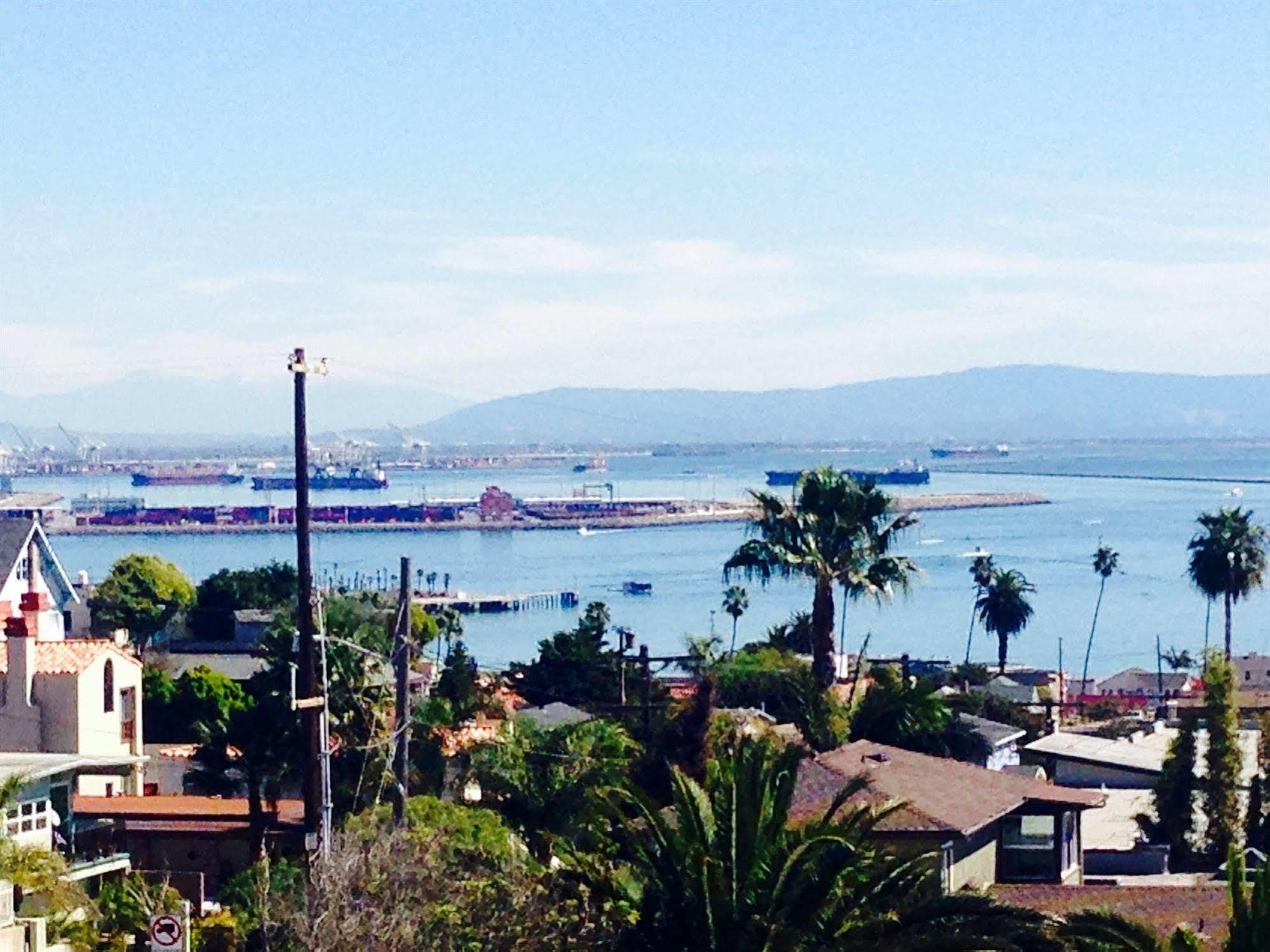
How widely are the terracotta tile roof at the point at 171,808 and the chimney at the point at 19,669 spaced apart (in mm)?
1366

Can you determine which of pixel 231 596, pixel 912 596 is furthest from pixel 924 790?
pixel 912 596

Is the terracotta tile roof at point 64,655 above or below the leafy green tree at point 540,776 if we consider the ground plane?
above

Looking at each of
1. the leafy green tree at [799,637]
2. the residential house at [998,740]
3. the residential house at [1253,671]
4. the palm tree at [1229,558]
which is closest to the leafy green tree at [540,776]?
the residential house at [998,740]

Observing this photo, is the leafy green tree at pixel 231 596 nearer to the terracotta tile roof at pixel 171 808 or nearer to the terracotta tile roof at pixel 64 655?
the terracotta tile roof at pixel 171 808

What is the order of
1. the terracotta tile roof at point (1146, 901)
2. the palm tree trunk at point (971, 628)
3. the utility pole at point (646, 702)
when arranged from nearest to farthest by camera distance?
the terracotta tile roof at point (1146, 901) < the utility pole at point (646, 702) < the palm tree trunk at point (971, 628)

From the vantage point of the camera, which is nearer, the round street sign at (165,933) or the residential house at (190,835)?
the round street sign at (165,933)

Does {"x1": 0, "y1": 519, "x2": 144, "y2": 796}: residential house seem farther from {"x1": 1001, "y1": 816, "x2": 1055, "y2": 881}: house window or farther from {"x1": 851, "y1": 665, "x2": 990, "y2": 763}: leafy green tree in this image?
{"x1": 851, "y1": 665, "x2": 990, "y2": 763}: leafy green tree

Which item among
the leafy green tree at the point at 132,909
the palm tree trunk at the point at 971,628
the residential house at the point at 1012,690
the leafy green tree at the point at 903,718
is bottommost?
the palm tree trunk at the point at 971,628

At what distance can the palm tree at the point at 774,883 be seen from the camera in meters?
13.9

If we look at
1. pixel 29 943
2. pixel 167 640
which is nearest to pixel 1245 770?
pixel 29 943

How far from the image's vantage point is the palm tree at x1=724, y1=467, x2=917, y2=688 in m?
32.1

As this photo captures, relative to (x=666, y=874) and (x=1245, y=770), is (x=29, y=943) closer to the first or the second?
(x=666, y=874)

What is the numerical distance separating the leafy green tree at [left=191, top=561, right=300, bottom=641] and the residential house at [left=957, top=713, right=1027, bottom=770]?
76.8ft

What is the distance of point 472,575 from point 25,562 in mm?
135144
